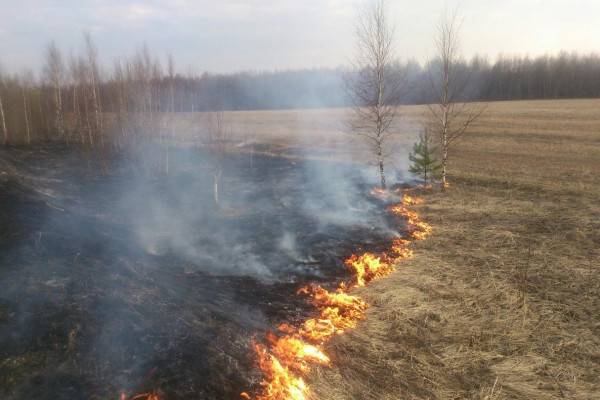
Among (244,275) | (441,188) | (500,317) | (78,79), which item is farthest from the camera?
(78,79)

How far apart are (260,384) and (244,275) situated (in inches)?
160

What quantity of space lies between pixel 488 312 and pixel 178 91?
25.0 m

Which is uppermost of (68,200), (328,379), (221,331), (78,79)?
(78,79)

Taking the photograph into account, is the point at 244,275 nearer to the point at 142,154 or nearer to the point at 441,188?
the point at 441,188

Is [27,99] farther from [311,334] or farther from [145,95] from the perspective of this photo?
[311,334]

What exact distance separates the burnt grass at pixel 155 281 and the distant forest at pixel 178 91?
818 cm

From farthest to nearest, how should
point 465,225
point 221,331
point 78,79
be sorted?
point 78,79
point 465,225
point 221,331

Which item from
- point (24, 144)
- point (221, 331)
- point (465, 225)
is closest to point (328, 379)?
point (221, 331)

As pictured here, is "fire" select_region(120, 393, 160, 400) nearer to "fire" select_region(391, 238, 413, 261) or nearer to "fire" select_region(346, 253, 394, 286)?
"fire" select_region(346, 253, 394, 286)

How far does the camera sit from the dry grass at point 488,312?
19.7 feet

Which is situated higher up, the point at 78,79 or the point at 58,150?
the point at 78,79

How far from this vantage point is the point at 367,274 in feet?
32.4

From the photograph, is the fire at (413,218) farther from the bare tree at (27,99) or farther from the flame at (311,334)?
the bare tree at (27,99)

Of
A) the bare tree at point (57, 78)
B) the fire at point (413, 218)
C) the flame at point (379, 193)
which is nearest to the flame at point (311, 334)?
the fire at point (413, 218)
